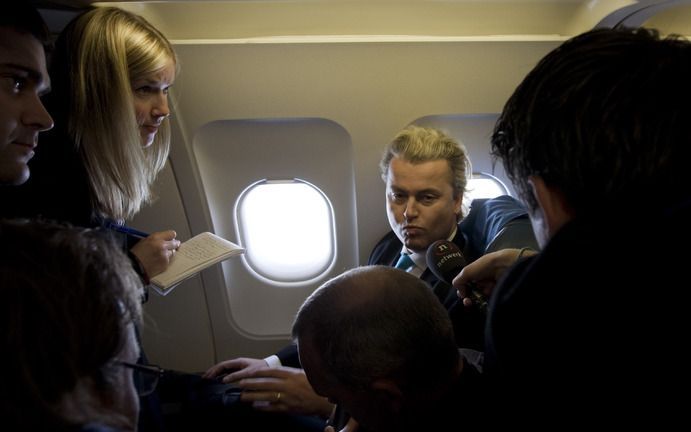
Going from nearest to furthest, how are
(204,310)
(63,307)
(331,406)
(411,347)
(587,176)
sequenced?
(63,307) < (587,176) < (411,347) < (331,406) < (204,310)

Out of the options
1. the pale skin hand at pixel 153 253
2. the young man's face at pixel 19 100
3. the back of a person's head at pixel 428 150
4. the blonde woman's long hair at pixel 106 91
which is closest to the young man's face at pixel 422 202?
the back of a person's head at pixel 428 150

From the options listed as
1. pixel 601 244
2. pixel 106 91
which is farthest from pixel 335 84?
pixel 601 244

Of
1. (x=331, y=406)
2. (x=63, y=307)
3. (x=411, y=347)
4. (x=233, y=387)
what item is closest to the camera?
(x=63, y=307)

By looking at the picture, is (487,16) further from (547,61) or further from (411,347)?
(411,347)

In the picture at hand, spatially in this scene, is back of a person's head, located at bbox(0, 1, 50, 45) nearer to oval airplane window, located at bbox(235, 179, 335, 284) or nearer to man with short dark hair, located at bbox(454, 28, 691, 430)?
man with short dark hair, located at bbox(454, 28, 691, 430)

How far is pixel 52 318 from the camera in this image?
90cm

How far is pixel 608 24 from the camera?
2.43 m

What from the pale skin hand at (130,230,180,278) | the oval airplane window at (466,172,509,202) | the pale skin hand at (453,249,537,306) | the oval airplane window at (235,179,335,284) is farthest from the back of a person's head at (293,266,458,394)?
the oval airplane window at (466,172,509,202)

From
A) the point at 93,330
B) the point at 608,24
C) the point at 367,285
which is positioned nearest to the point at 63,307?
the point at 93,330

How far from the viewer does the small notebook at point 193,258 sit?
2.38m

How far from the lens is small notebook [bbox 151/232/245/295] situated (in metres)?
2.38

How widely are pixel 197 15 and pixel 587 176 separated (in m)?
1.94

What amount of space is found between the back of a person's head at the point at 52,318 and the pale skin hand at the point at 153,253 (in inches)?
54.0

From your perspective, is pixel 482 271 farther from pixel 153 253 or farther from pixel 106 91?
pixel 106 91
